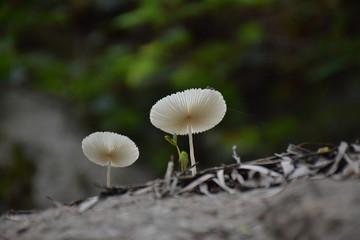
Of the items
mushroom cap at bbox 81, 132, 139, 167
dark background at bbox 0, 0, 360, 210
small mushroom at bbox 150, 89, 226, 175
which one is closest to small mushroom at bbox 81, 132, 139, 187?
mushroom cap at bbox 81, 132, 139, 167

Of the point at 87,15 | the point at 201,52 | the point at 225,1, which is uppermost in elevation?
the point at 87,15

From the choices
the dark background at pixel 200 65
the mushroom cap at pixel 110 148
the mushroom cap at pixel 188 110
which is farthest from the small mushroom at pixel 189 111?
the dark background at pixel 200 65

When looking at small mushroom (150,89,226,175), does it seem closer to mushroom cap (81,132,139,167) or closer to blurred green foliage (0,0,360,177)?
mushroom cap (81,132,139,167)

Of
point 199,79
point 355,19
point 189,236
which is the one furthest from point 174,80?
point 189,236

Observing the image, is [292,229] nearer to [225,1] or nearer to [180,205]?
[180,205]

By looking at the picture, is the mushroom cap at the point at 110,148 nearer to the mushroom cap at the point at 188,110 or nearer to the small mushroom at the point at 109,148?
the small mushroom at the point at 109,148
